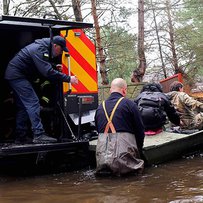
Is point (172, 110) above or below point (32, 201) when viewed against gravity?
above

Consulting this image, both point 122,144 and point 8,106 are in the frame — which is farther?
point 8,106

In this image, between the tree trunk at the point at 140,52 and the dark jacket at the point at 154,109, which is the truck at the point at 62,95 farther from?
the tree trunk at the point at 140,52

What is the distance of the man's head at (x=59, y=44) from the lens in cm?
534

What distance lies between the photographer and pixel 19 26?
559 centimetres

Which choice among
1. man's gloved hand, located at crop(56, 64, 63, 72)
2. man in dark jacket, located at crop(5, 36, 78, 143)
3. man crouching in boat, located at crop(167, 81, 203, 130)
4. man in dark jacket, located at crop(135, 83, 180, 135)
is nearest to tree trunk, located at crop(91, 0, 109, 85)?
man crouching in boat, located at crop(167, 81, 203, 130)

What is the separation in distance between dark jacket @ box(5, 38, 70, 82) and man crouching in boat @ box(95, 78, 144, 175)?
777 mm

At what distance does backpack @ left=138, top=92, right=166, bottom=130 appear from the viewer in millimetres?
6055

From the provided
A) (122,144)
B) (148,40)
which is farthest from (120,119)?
(148,40)

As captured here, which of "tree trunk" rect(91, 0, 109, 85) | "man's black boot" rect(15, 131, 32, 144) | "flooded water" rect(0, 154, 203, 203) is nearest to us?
"flooded water" rect(0, 154, 203, 203)

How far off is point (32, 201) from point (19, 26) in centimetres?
261

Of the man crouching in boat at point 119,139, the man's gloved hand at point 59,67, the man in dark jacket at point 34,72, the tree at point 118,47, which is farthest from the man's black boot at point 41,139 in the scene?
the tree at point 118,47

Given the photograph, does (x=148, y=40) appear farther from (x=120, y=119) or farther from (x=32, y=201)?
(x=32, y=201)

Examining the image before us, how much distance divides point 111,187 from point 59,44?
6.80ft

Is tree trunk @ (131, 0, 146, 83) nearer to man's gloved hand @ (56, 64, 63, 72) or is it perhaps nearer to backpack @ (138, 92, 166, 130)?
backpack @ (138, 92, 166, 130)
